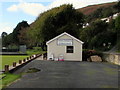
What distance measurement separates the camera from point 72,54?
1182 inches

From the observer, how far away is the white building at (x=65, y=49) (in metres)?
30.0

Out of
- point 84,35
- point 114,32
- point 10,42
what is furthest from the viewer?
point 10,42

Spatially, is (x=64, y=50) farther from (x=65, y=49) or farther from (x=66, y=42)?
(x=66, y=42)

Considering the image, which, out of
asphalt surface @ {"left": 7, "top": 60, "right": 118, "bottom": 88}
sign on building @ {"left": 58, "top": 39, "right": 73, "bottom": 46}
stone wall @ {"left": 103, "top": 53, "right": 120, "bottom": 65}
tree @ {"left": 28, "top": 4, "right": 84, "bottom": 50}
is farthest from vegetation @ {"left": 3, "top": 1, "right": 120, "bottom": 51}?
asphalt surface @ {"left": 7, "top": 60, "right": 118, "bottom": 88}

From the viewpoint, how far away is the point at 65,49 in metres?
30.2

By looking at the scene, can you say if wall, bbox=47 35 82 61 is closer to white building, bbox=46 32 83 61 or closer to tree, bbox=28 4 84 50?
white building, bbox=46 32 83 61

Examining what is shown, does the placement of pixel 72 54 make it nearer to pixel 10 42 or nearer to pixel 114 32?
pixel 114 32

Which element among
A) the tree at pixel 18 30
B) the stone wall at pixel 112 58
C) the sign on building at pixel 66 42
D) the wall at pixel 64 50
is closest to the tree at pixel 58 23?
the wall at pixel 64 50

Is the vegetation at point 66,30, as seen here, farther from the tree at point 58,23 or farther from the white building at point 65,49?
the white building at point 65,49

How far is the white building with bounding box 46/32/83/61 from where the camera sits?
30.0m

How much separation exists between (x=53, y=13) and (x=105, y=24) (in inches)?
1175

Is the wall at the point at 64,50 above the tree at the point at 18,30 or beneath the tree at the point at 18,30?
beneath

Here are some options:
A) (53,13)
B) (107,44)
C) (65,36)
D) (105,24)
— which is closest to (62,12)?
(53,13)

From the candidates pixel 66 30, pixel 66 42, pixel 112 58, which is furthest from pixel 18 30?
pixel 112 58
